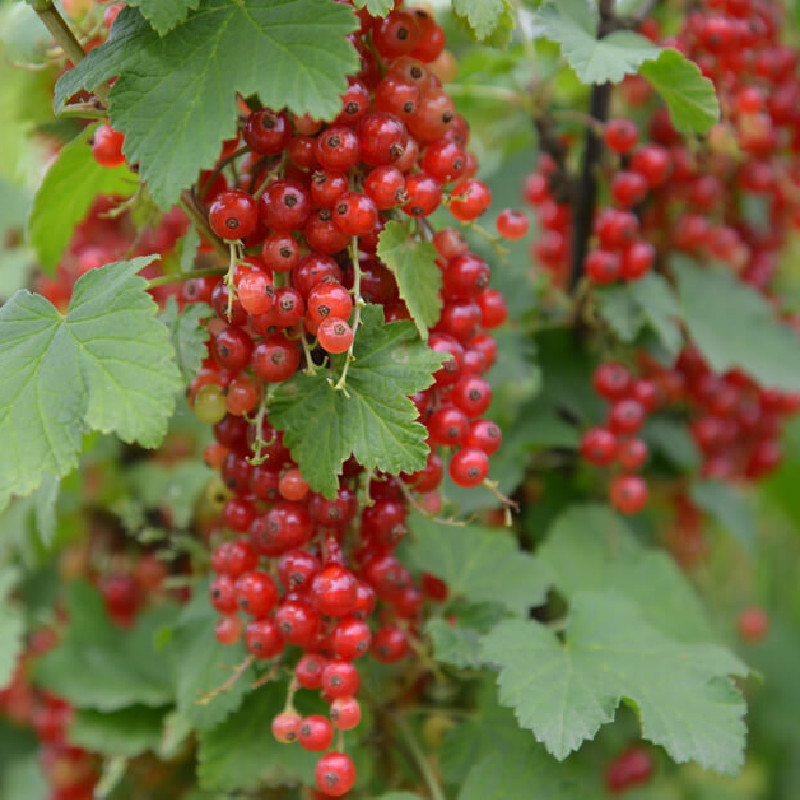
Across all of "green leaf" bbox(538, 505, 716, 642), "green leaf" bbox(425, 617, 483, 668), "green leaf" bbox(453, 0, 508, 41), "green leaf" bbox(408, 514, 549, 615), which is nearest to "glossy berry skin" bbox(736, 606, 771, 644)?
"green leaf" bbox(538, 505, 716, 642)

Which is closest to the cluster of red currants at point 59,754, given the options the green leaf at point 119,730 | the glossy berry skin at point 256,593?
the green leaf at point 119,730

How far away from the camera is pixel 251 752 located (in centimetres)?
81

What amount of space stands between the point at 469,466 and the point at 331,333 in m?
0.18

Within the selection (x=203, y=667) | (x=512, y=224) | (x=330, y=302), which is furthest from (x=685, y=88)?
(x=203, y=667)

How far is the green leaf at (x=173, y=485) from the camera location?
41.8 inches

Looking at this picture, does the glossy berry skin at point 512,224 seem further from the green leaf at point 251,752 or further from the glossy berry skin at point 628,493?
the green leaf at point 251,752

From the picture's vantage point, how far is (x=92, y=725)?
101 cm

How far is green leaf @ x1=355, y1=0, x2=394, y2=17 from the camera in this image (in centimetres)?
60

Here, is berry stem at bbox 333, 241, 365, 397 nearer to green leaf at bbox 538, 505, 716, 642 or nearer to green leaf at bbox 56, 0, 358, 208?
green leaf at bbox 56, 0, 358, 208

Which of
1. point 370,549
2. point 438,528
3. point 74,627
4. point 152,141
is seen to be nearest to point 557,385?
point 438,528

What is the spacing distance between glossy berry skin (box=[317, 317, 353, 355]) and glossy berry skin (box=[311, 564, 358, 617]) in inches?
7.6

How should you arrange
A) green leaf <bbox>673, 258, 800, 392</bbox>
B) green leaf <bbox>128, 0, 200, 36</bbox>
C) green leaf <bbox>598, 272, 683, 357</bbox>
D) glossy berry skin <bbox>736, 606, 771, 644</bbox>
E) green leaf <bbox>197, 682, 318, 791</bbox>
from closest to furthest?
green leaf <bbox>128, 0, 200, 36</bbox> < green leaf <bbox>197, 682, 318, 791</bbox> < green leaf <bbox>598, 272, 683, 357</bbox> < green leaf <bbox>673, 258, 800, 392</bbox> < glossy berry skin <bbox>736, 606, 771, 644</bbox>

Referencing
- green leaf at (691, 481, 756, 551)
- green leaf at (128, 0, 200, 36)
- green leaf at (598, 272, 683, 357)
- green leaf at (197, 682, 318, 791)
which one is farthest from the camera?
green leaf at (691, 481, 756, 551)

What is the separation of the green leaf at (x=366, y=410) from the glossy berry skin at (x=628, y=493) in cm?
49
